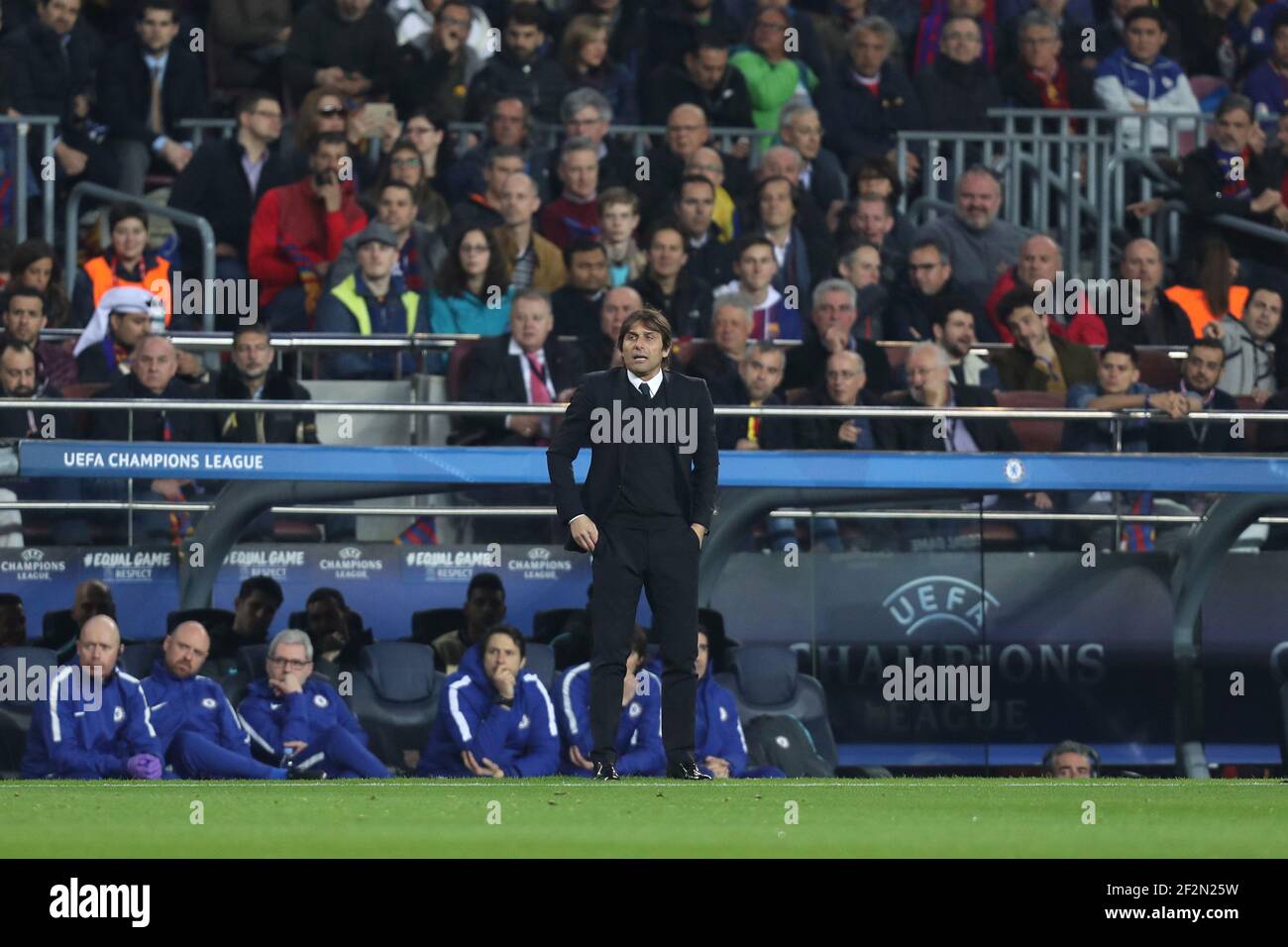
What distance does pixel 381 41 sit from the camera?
17344 millimetres

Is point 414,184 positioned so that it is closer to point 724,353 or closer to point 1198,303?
point 724,353

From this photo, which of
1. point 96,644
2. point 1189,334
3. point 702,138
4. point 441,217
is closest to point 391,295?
point 441,217

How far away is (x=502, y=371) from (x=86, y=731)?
3.28m

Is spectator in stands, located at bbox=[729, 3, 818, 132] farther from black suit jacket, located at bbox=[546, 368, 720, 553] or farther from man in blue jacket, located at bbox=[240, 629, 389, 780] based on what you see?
black suit jacket, located at bbox=[546, 368, 720, 553]

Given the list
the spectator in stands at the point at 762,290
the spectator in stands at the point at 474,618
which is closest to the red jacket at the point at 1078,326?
the spectator in stands at the point at 762,290

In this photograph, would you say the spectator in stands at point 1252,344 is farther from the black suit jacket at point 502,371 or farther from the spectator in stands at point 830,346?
the black suit jacket at point 502,371

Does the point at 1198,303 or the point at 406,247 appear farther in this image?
the point at 1198,303

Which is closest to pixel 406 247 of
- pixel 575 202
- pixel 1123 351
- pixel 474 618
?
pixel 575 202

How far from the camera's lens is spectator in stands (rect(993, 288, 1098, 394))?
15.1 metres

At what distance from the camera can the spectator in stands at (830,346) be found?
14.5m

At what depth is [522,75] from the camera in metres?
Answer: 17.5

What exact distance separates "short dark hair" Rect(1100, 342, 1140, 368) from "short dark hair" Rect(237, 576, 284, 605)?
4935 millimetres

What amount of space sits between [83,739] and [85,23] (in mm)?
6811

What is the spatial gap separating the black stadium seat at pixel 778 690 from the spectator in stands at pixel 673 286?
2842mm
